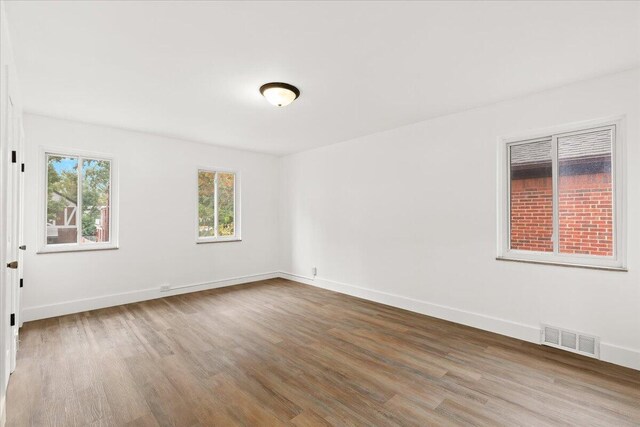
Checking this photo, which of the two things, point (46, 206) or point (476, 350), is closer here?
point (476, 350)

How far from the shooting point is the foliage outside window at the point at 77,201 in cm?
414

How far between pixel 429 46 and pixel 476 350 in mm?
2909

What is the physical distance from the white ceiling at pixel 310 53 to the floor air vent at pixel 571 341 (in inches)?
99.7

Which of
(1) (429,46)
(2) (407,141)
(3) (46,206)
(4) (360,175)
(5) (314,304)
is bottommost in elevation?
(5) (314,304)

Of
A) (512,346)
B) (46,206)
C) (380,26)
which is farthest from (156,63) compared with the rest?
(512,346)

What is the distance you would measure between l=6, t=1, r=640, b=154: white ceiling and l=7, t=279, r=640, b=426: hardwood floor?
2718 mm

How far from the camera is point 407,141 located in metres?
4.35

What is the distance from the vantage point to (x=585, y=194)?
3041mm

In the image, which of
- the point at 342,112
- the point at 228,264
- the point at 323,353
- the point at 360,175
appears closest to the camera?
the point at 323,353

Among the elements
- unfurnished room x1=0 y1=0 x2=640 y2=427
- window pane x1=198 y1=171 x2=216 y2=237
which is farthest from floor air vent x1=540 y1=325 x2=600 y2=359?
window pane x1=198 y1=171 x2=216 y2=237

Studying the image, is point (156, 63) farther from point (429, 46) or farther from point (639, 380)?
point (639, 380)

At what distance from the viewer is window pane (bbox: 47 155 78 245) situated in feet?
13.5

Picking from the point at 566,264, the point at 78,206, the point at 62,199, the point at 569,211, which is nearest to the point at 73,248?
the point at 78,206

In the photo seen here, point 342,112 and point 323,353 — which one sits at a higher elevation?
point 342,112
